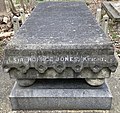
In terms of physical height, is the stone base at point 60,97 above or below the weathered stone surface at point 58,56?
below

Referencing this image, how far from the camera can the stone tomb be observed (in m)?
2.05

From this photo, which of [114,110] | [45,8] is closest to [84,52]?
[114,110]

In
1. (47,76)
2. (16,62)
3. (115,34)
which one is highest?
(16,62)

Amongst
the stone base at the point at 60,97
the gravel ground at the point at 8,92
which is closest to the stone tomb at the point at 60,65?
the stone base at the point at 60,97

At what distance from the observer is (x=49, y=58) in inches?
81.3

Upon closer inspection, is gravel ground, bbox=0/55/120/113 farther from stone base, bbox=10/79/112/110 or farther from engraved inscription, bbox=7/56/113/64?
engraved inscription, bbox=7/56/113/64

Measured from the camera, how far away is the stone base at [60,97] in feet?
7.36

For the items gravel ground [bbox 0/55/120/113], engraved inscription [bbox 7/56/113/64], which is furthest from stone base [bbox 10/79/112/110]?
engraved inscription [bbox 7/56/113/64]

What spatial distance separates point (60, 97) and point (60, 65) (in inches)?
15.4

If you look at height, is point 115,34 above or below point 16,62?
below

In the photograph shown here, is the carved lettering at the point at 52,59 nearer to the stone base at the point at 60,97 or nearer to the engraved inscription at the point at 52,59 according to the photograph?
the engraved inscription at the point at 52,59

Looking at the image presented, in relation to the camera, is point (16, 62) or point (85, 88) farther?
point (85, 88)

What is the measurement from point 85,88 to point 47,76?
0.44 metres

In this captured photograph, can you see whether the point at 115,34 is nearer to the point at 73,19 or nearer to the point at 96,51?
the point at 73,19
